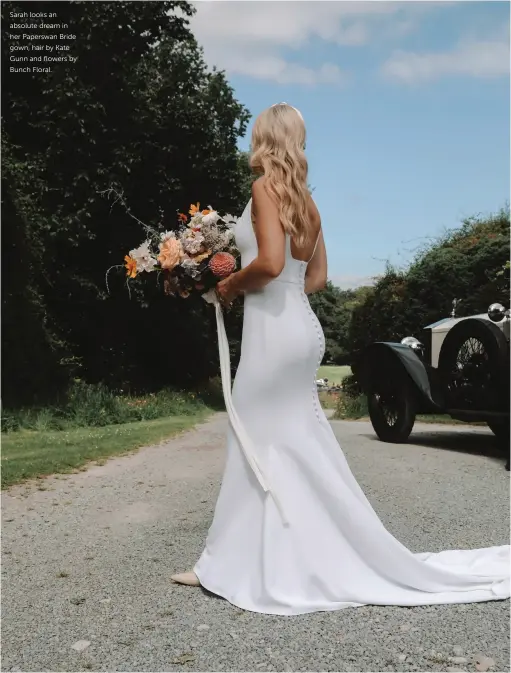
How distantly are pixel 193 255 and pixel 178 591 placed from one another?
6.20ft

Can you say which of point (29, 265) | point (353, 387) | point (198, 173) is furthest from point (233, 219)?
point (198, 173)

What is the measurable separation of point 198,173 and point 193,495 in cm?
1519

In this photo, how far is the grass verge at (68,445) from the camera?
8.12 meters

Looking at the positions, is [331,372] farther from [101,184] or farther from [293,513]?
[293,513]

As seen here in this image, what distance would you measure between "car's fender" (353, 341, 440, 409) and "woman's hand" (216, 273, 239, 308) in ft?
19.6

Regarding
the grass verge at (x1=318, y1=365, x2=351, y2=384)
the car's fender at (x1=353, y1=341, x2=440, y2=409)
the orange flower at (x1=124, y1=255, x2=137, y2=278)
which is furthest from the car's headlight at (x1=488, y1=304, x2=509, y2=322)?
the grass verge at (x1=318, y1=365, x2=351, y2=384)

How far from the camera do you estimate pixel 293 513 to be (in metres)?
3.65

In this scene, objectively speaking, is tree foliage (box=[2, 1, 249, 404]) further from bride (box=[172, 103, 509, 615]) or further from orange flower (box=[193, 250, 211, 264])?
bride (box=[172, 103, 509, 615])

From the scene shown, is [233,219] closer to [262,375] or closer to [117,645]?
[262,375]

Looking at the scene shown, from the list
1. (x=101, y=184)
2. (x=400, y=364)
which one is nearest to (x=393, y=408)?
(x=400, y=364)

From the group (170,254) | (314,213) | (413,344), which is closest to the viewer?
(314,213)

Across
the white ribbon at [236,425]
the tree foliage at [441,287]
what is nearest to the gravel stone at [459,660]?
the white ribbon at [236,425]

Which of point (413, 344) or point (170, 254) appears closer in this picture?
point (170, 254)

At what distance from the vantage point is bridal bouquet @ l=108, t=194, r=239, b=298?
3930mm
